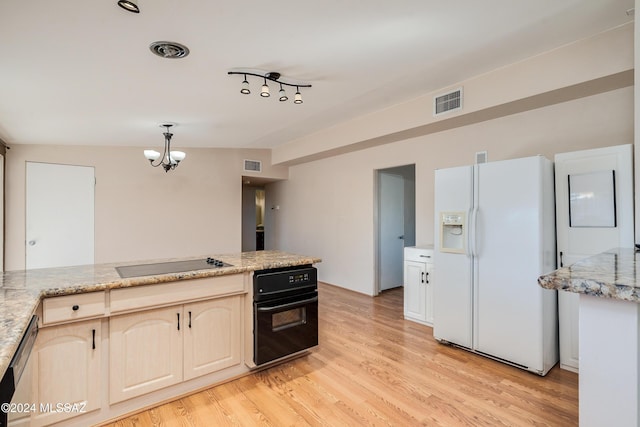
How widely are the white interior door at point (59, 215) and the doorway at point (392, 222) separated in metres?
4.52

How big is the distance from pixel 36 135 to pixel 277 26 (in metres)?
3.85

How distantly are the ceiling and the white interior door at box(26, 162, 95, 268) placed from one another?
992 millimetres

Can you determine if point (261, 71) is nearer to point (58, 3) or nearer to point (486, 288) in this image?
point (58, 3)

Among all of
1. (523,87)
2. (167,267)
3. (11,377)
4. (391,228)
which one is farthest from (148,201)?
(523,87)

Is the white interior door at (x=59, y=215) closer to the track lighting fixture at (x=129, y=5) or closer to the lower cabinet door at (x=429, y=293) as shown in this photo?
the track lighting fixture at (x=129, y=5)

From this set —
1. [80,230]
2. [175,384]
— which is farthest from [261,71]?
[80,230]

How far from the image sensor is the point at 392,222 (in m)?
5.45

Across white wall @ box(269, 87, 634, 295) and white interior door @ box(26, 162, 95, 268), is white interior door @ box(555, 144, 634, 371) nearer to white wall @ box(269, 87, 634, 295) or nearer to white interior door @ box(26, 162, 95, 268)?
white wall @ box(269, 87, 634, 295)

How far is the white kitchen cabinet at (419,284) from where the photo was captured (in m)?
3.79

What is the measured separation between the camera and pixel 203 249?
5.85 meters

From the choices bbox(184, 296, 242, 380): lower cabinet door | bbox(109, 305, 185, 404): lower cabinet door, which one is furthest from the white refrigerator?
bbox(109, 305, 185, 404): lower cabinet door

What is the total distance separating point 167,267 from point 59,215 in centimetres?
333

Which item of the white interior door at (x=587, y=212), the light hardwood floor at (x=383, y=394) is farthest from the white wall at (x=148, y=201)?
the white interior door at (x=587, y=212)

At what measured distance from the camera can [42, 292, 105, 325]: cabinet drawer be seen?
68.1 inches
